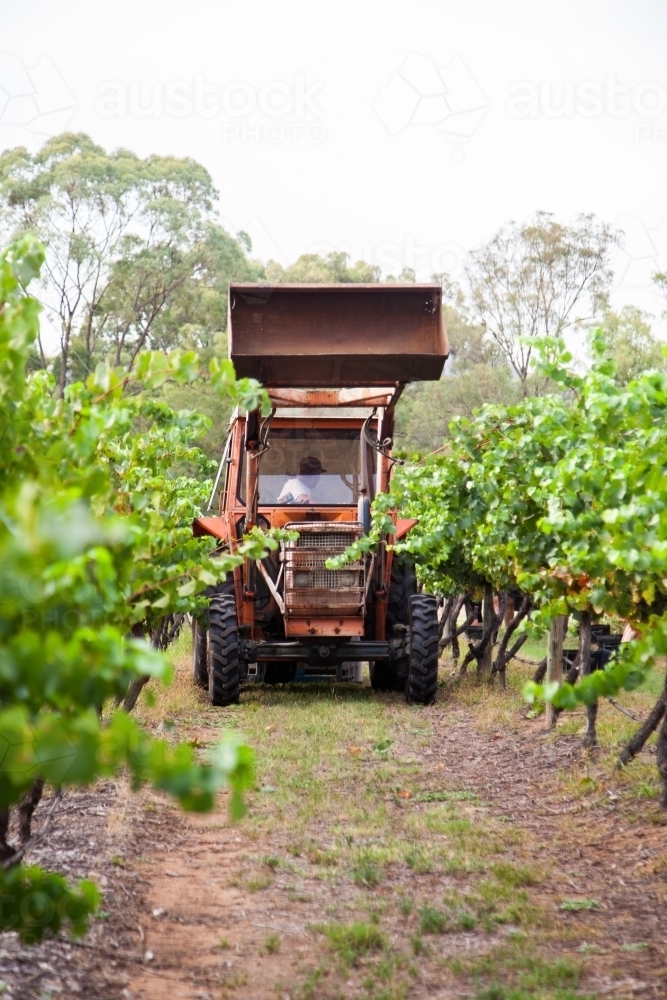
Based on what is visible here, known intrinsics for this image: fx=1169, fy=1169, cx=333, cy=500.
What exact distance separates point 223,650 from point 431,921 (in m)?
6.89

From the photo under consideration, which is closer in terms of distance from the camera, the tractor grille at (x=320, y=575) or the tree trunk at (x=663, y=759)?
the tree trunk at (x=663, y=759)

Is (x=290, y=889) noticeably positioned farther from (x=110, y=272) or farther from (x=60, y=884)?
(x=110, y=272)

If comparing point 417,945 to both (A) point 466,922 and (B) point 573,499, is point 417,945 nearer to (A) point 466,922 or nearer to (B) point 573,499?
(A) point 466,922

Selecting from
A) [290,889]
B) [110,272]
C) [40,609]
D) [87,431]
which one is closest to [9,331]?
[87,431]

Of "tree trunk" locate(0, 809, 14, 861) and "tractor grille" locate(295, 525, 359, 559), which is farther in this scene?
"tractor grille" locate(295, 525, 359, 559)

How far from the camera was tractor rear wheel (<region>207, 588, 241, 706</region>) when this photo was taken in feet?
37.2

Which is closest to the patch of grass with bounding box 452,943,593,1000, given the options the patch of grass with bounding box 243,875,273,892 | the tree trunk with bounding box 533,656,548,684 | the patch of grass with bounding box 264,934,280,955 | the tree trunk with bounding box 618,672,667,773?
the patch of grass with bounding box 264,934,280,955

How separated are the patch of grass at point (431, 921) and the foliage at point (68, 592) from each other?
160 cm

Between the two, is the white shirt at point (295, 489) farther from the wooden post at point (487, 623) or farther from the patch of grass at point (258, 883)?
the patch of grass at point (258, 883)

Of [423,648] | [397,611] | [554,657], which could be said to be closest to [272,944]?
[554,657]

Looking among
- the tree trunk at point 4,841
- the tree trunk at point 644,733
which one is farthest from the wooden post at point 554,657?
the tree trunk at point 4,841

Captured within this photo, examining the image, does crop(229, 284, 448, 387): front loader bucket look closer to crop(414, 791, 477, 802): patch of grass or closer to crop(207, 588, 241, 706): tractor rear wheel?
crop(207, 588, 241, 706): tractor rear wheel

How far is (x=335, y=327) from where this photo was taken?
31.4 feet

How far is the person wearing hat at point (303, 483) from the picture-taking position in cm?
1223
